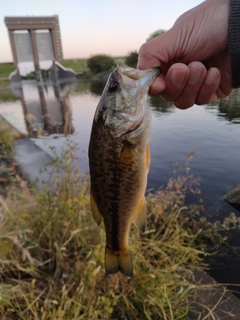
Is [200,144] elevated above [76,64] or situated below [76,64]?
above

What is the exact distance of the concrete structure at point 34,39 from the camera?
68.8m

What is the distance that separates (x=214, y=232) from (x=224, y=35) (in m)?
3.97

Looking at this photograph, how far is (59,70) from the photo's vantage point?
7944 cm

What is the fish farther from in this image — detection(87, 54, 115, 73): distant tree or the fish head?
detection(87, 54, 115, 73): distant tree

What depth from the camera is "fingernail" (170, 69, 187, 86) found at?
1.83m

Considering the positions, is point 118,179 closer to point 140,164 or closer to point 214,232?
point 140,164

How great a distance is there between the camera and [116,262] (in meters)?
1.95

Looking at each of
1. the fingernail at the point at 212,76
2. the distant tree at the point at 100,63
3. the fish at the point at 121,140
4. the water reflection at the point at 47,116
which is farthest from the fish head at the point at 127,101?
the distant tree at the point at 100,63

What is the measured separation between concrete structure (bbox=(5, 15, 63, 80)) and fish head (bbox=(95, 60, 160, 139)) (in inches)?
3119

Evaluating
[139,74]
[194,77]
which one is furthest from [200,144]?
[139,74]

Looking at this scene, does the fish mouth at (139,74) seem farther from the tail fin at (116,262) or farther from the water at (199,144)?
the water at (199,144)

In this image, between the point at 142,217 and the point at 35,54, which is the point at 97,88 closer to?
the point at 35,54

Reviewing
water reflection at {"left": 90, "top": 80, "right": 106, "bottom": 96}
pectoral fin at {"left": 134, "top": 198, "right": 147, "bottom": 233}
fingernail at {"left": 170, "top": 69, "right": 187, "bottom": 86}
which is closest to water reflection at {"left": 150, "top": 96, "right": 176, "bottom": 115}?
water reflection at {"left": 90, "top": 80, "right": 106, "bottom": 96}

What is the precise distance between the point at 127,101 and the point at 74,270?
2507mm
